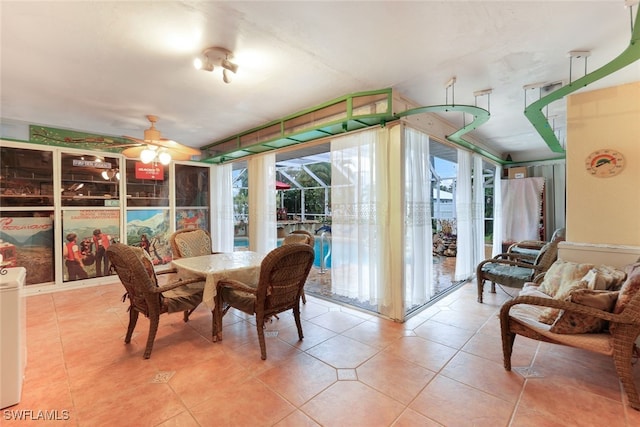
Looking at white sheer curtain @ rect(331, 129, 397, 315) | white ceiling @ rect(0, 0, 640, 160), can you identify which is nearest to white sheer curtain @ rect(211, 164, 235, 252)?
white ceiling @ rect(0, 0, 640, 160)

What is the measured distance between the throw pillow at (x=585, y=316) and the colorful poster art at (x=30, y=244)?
615 cm

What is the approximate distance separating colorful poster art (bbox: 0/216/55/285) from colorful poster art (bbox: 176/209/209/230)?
1.83 meters

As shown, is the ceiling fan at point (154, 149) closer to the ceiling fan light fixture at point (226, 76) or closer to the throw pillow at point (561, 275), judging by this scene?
the ceiling fan light fixture at point (226, 76)

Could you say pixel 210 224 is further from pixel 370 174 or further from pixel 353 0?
pixel 353 0

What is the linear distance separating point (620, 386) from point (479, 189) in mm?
3402

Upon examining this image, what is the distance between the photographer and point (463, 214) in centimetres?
431

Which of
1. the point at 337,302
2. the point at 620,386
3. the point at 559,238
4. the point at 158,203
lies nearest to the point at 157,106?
the point at 158,203

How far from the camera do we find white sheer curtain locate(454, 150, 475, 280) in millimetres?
4305

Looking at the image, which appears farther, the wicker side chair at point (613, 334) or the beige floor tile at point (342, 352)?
the beige floor tile at point (342, 352)

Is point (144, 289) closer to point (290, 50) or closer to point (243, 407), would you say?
point (243, 407)

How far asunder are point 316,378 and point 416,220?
204 centimetres

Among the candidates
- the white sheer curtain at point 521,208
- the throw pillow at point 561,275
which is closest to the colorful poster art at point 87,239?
the throw pillow at point 561,275

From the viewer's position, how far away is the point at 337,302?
3598 mm

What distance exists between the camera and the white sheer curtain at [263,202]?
4.48 metres
